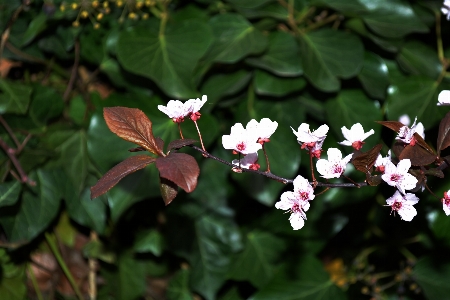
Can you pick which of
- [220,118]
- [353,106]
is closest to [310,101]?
[353,106]

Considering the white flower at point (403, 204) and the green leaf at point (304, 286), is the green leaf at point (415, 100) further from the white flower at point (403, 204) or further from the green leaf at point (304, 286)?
the white flower at point (403, 204)

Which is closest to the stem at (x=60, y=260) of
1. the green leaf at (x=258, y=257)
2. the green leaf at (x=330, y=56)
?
the green leaf at (x=258, y=257)

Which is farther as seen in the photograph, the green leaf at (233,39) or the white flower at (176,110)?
the green leaf at (233,39)

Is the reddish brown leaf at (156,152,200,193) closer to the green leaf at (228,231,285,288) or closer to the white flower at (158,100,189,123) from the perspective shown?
the white flower at (158,100,189,123)

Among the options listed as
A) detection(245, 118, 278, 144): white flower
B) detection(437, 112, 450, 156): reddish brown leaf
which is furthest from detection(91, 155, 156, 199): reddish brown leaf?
detection(437, 112, 450, 156): reddish brown leaf

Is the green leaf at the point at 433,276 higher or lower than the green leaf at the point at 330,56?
lower

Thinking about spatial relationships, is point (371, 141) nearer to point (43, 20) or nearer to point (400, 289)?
point (400, 289)
